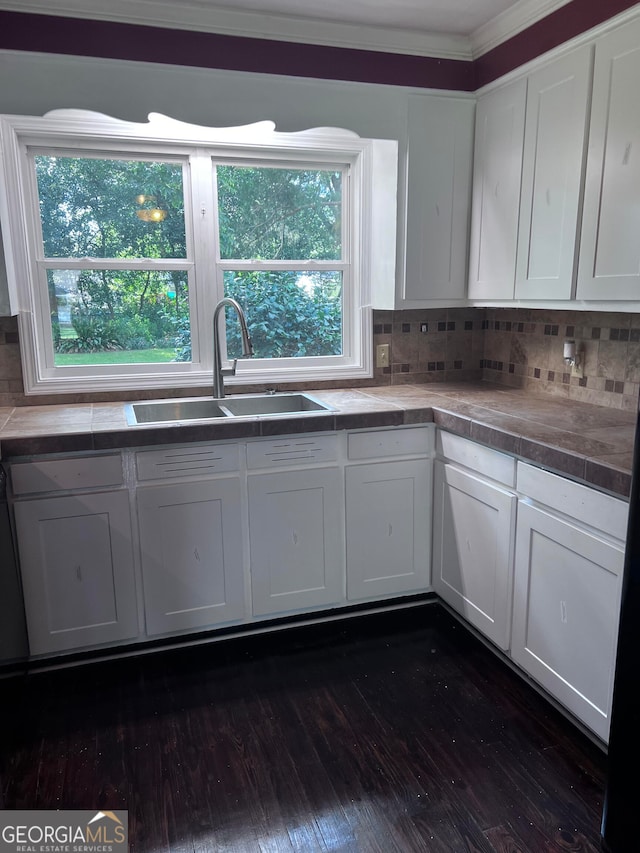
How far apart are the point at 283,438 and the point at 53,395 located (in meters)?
1.06

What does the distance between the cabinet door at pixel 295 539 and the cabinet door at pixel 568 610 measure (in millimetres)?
745

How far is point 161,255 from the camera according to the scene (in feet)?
9.00

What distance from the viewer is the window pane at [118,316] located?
2.67 meters

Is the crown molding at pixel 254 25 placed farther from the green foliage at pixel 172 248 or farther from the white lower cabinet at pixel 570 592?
the white lower cabinet at pixel 570 592

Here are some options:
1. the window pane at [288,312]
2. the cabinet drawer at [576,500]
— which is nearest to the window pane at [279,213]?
the window pane at [288,312]

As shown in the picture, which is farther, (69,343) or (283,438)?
(69,343)

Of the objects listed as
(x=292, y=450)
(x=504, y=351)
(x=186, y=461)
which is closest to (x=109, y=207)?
(x=186, y=461)

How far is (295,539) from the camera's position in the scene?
2439 millimetres

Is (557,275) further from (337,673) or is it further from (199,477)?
(337,673)

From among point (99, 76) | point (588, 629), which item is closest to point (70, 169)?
point (99, 76)

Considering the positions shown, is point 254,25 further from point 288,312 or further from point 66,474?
point 66,474

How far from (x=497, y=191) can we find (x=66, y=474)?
6.80 ft

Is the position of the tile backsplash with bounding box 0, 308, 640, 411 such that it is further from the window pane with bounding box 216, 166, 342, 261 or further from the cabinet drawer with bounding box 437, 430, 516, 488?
the cabinet drawer with bounding box 437, 430, 516, 488

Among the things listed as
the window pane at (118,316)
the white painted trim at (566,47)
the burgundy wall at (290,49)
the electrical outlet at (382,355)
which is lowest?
the electrical outlet at (382,355)
